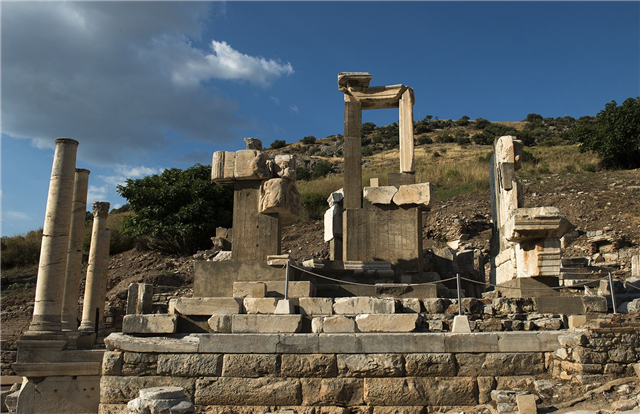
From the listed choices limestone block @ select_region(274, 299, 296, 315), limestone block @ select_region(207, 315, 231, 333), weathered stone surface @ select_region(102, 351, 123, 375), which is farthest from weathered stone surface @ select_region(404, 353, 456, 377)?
weathered stone surface @ select_region(102, 351, 123, 375)

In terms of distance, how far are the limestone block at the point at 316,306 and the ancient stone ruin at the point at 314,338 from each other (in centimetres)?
2

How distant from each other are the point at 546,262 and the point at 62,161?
9.05m

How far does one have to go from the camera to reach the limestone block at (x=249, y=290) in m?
7.60

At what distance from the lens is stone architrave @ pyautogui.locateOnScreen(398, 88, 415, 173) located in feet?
36.9

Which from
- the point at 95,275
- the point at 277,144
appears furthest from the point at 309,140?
the point at 95,275

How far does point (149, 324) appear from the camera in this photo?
717cm

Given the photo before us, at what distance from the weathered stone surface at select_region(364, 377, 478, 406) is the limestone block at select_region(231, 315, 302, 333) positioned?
4.06 feet

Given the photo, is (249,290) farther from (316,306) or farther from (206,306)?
(316,306)

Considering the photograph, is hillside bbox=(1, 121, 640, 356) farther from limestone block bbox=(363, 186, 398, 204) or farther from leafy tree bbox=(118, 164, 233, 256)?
limestone block bbox=(363, 186, 398, 204)

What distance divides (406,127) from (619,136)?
73.5ft

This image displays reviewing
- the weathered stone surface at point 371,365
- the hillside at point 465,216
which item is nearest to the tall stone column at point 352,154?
the weathered stone surface at point 371,365

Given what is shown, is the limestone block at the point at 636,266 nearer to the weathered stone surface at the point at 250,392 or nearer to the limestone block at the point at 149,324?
the weathered stone surface at the point at 250,392

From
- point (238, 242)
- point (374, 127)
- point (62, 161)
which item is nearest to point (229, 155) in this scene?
point (238, 242)

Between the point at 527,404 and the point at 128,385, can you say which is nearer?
the point at 527,404
